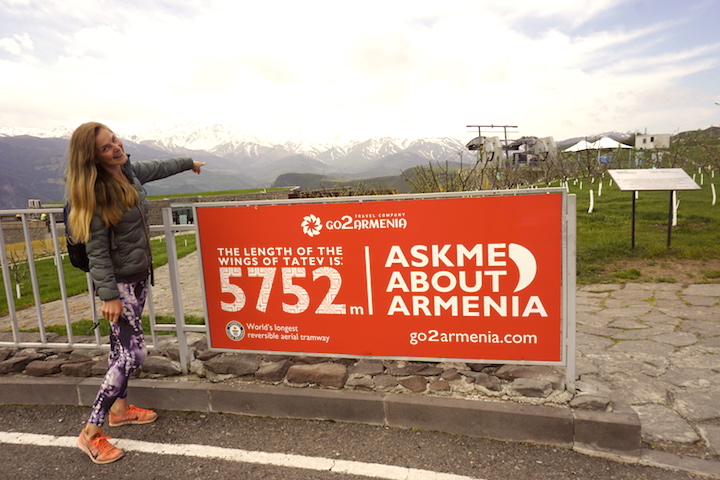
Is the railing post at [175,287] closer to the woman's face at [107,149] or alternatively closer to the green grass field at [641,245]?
the woman's face at [107,149]

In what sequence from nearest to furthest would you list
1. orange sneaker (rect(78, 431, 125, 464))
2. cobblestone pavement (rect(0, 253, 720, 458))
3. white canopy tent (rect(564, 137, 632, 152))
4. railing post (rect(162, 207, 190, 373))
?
orange sneaker (rect(78, 431, 125, 464)), cobblestone pavement (rect(0, 253, 720, 458)), railing post (rect(162, 207, 190, 373)), white canopy tent (rect(564, 137, 632, 152))

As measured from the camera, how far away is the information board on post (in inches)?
124

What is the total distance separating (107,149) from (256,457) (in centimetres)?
225

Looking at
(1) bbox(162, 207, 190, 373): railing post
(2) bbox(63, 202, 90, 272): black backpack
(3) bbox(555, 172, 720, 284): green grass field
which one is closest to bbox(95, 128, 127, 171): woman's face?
(2) bbox(63, 202, 90, 272): black backpack

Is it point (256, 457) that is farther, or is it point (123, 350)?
point (123, 350)

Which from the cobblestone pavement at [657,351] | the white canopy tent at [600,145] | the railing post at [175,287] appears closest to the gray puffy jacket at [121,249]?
the railing post at [175,287]

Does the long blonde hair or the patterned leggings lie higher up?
the long blonde hair

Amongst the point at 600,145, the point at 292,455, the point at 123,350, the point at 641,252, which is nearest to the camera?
the point at 292,455

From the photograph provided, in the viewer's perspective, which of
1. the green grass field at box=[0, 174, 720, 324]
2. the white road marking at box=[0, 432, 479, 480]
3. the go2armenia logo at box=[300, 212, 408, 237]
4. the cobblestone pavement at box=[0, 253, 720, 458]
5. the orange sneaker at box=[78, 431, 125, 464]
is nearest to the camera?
the white road marking at box=[0, 432, 479, 480]

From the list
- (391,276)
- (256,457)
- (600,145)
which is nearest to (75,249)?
(256,457)

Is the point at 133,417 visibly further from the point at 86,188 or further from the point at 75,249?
the point at 86,188

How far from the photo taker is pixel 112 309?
9.67ft

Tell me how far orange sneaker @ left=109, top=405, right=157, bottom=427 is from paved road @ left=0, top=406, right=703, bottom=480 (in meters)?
0.06

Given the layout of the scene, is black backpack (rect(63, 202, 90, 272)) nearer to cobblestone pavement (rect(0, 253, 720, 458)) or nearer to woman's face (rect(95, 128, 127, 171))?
woman's face (rect(95, 128, 127, 171))
